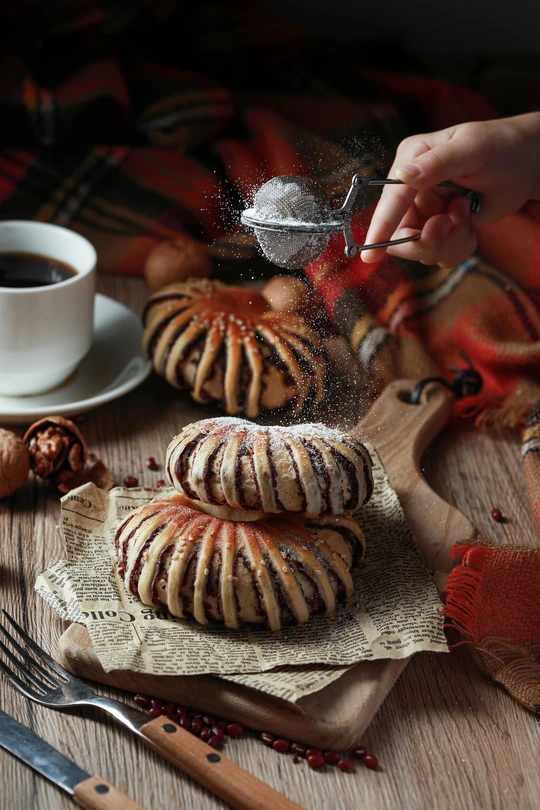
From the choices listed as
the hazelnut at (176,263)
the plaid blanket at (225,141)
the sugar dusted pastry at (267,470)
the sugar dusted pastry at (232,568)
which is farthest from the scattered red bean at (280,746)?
the hazelnut at (176,263)

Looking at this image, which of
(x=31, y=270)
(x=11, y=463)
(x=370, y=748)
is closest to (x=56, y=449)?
(x=11, y=463)

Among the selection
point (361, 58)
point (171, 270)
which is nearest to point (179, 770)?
point (171, 270)

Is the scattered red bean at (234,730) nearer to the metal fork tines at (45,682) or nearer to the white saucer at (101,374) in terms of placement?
the metal fork tines at (45,682)

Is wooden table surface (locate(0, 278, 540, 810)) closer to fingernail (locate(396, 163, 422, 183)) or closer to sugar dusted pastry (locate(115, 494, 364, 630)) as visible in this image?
sugar dusted pastry (locate(115, 494, 364, 630))

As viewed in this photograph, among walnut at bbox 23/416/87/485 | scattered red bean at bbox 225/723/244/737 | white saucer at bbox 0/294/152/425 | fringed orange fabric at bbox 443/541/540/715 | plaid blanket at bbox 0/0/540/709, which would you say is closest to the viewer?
scattered red bean at bbox 225/723/244/737

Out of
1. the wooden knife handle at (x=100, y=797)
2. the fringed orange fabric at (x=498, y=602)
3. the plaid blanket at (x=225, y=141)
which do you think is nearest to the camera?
the wooden knife handle at (x=100, y=797)

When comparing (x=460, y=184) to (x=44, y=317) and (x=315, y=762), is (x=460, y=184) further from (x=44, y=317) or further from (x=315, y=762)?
(x=315, y=762)

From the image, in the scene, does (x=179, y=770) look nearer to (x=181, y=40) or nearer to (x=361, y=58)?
(x=181, y=40)

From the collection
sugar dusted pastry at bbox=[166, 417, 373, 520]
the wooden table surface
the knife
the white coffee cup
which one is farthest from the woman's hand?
the knife
